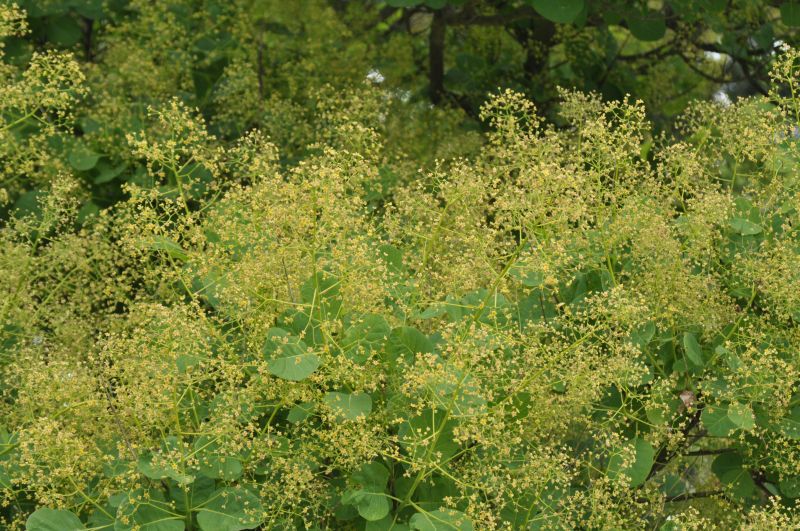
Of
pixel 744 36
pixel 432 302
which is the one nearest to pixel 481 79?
pixel 744 36

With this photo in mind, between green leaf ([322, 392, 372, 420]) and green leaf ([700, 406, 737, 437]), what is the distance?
0.92m

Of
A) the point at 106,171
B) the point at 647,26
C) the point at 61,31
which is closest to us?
the point at 106,171

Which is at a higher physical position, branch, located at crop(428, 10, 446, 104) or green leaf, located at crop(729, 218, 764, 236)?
green leaf, located at crop(729, 218, 764, 236)

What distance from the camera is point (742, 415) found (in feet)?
9.43

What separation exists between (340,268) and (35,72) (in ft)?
5.44

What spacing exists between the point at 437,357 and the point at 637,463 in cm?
67

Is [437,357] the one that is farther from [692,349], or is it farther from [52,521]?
[52,521]

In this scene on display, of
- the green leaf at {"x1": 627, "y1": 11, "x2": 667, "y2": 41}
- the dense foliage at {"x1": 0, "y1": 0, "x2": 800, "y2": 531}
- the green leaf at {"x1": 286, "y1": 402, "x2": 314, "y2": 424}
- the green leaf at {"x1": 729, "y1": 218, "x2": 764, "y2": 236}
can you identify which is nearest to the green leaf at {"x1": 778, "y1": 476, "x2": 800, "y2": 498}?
the dense foliage at {"x1": 0, "y1": 0, "x2": 800, "y2": 531}

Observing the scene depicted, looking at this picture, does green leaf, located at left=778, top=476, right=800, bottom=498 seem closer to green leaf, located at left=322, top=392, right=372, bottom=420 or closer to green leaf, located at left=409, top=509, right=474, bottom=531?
green leaf, located at left=409, top=509, right=474, bottom=531

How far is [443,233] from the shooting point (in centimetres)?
341

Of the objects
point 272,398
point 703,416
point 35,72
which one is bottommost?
point 703,416

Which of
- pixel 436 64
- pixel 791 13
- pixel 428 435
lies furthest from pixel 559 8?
pixel 428 435

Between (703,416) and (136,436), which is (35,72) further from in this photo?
(703,416)

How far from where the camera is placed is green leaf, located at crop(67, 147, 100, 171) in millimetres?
4676
